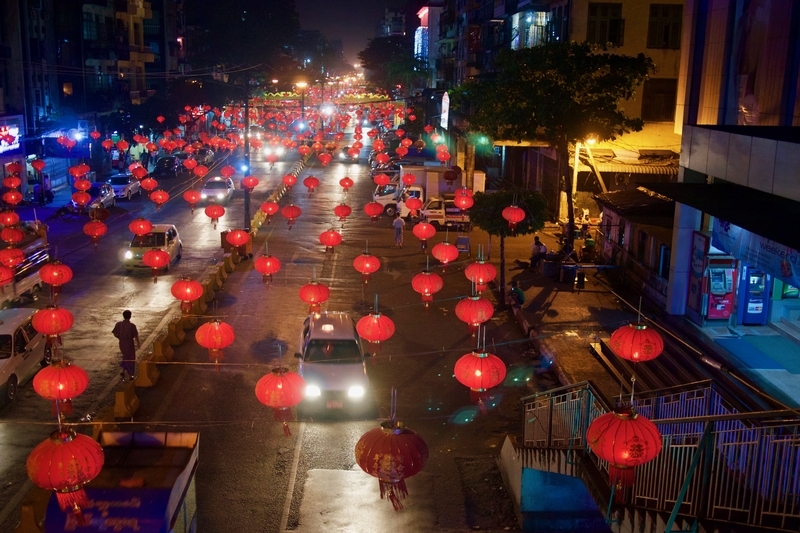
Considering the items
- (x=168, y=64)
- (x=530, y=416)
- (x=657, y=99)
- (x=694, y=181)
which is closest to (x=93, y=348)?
(x=530, y=416)

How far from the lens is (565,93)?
31.1 m

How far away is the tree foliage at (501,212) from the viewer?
2462 centimetres

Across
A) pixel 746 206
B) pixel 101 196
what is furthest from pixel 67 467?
pixel 101 196

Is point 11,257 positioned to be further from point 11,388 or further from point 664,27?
point 664,27

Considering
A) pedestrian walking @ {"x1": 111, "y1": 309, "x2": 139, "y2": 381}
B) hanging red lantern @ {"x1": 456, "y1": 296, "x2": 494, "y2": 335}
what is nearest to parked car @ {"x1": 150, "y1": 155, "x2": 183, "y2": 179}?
pedestrian walking @ {"x1": 111, "y1": 309, "x2": 139, "y2": 381}

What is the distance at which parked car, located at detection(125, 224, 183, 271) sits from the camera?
28375 millimetres

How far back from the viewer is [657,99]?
118 ft

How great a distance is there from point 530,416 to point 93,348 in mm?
12009

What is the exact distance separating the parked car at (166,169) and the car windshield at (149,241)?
27.6 metres

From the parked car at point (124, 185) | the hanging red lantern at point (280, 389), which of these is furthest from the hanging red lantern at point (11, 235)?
the parked car at point (124, 185)

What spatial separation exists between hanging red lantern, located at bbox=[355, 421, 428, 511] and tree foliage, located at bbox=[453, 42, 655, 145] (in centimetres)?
2323

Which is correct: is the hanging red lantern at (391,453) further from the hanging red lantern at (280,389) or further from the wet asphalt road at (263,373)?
the hanging red lantern at (280,389)

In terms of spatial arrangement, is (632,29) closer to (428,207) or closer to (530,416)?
(428,207)

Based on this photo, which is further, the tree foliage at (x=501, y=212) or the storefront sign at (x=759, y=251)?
the tree foliage at (x=501, y=212)
